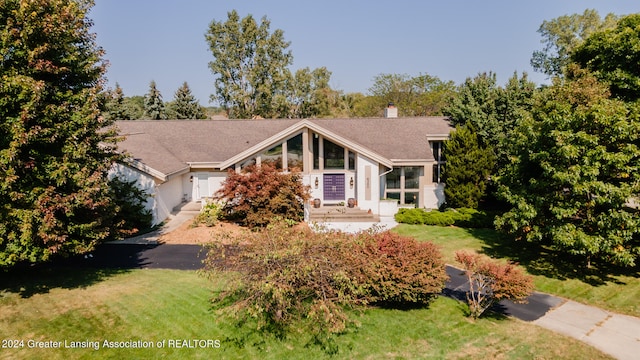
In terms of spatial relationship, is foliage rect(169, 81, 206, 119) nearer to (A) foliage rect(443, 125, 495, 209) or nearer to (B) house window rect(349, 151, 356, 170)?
(B) house window rect(349, 151, 356, 170)

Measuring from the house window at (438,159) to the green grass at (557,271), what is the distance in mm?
7097

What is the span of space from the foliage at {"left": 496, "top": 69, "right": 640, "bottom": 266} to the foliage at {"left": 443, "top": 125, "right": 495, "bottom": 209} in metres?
8.10

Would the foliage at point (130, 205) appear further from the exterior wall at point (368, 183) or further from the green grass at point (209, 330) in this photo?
the exterior wall at point (368, 183)

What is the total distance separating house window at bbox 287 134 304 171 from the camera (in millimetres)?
24406

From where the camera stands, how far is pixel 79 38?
1362cm

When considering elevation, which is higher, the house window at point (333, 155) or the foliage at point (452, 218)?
the house window at point (333, 155)

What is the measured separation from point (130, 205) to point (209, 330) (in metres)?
12.9

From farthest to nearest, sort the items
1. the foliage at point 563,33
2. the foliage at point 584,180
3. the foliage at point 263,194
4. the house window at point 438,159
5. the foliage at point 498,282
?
the foliage at point 563,33 < the house window at point 438,159 < the foliage at point 263,194 < the foliage at point 584,180 < the foliage at point 498,282

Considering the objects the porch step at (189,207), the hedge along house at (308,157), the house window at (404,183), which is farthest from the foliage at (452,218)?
the porch step at (189,207)

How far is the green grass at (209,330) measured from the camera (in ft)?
32.5

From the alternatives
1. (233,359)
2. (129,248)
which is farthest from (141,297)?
(129,248)

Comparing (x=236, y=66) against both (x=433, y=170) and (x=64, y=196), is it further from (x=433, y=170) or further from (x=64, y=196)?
(x=64, y=196)

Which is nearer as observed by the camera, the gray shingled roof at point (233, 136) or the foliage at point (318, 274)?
the foliage at point (318, 274)

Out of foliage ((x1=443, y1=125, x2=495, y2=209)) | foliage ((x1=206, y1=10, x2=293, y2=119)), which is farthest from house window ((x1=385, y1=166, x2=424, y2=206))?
foliage ((x1=206, y1=10, x2=293, y2=119))
